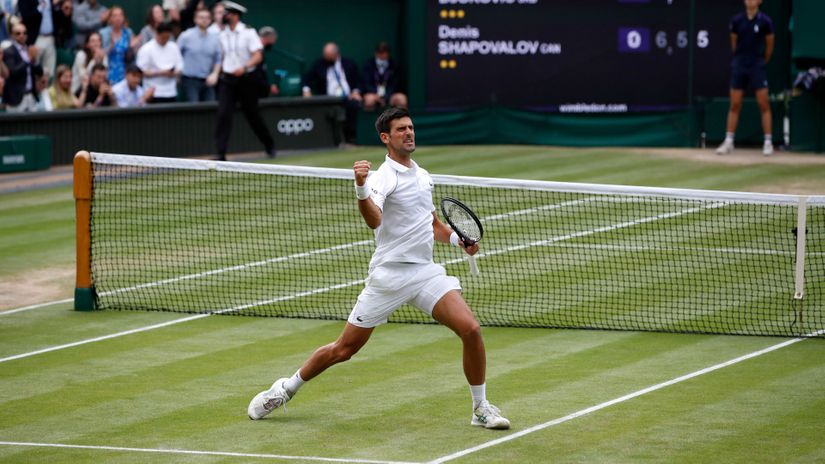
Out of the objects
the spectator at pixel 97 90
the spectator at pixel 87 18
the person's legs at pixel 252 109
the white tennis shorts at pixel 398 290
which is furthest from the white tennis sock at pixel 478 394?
the spectator at pixel 87 18

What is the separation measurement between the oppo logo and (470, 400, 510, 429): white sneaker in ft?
58.7

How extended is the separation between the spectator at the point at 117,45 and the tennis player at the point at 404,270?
17.4m

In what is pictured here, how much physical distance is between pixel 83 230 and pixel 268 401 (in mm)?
4760

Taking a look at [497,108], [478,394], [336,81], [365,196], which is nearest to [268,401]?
[478,394]

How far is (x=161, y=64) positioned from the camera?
25.5 metres

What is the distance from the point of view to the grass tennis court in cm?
907

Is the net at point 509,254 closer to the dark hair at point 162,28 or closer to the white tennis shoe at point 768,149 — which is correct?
the dark hair at point 162,28

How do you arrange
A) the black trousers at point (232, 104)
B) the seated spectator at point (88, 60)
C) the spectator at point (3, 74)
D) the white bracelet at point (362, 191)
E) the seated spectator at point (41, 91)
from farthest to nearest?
the seated spectator at point (88, 60) → the seated spectator at point (41, 91) → the black trousers at point (232, 104) → the spectator at point (3, 74) → the white bracelet at point (362, 191)

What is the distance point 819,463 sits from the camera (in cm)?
859

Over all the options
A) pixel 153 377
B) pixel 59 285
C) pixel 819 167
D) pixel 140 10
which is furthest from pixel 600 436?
pixel 140 10

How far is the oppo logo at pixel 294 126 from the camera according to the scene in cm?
2686

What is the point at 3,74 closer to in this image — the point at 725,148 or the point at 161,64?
the point at 161,64

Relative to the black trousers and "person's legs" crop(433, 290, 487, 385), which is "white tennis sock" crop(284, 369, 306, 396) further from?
the black trousers

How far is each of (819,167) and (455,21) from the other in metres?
7.86
